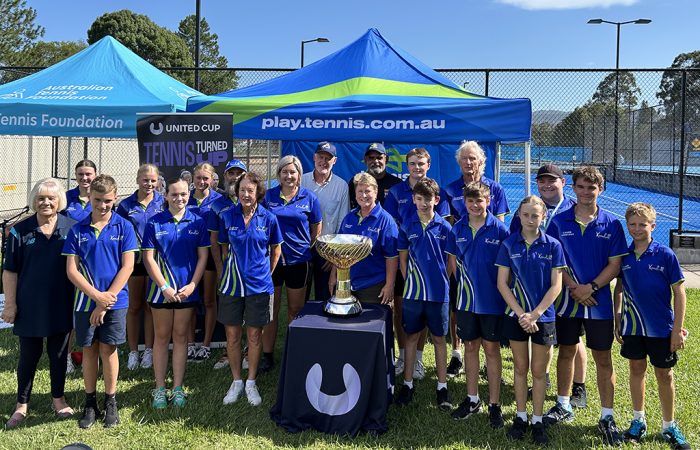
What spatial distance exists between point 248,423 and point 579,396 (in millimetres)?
2331

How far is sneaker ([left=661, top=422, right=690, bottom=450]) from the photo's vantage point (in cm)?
332

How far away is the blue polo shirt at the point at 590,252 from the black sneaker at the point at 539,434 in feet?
2.32

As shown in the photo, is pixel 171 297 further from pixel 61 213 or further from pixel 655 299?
pixel 655 299

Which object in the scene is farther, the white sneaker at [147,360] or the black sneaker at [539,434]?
the white sneaker at [147,360]

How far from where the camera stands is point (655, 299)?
3.22 m

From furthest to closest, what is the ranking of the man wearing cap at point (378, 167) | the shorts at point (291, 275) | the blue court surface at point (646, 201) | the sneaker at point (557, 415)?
the blue court surface at point (646, 201) < the man wearing cap at point (378, 167) < the shorts at point (291, 275) < the sneaker at point (557, 415)

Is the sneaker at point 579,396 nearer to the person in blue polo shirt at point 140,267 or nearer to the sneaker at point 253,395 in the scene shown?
Result: the sneaker at point 253,395

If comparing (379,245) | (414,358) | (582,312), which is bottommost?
(414,358)

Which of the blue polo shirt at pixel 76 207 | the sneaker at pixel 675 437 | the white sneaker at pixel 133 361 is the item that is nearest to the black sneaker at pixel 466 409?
the sneaker at pixel 675 437

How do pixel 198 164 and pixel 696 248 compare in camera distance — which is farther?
pixel 696 248

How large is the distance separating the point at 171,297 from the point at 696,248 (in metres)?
8.60

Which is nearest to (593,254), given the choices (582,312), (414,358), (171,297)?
(582,312)

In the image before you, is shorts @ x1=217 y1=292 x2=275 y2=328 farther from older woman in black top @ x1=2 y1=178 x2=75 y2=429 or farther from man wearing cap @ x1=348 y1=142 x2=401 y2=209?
man wearing cap @ x1=348 y1=142 x2=401 y2=209

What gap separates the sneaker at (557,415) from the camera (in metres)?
3.64
